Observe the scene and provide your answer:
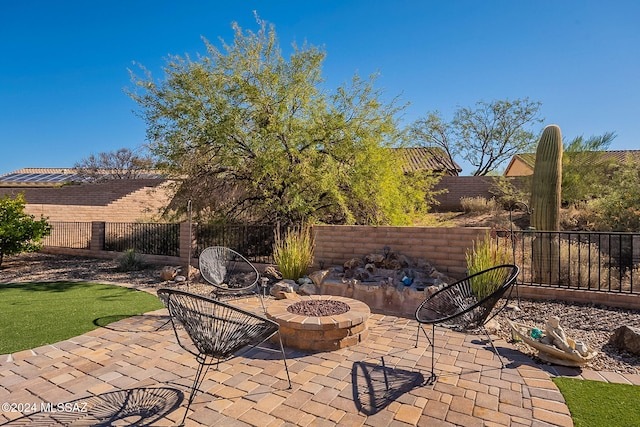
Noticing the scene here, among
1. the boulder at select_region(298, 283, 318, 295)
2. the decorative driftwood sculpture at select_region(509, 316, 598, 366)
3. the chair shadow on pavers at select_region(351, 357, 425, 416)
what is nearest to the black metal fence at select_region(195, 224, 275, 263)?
the boulder at select_region(298, 283, 318, 295)

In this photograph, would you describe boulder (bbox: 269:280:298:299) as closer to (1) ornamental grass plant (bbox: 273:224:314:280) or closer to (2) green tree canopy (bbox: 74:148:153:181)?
(1) ornamental grass plant (bbox: 273:224:314:280)

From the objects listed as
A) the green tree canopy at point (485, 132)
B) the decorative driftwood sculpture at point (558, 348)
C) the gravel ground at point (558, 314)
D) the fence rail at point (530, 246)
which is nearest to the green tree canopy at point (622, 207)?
the fence rail at point (530, 246)

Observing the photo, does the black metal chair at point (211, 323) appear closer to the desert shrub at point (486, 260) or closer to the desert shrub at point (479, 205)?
the desert shrub at point (486, 260)

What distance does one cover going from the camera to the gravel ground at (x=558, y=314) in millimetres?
3289

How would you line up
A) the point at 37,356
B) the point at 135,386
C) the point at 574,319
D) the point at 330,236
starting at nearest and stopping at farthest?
the point at 135,386 < the point at 37,356 < the point at 574,319 < the point at 330,236

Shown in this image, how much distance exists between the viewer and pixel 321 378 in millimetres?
2828

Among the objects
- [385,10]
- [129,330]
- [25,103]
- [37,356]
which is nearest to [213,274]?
[129,330]

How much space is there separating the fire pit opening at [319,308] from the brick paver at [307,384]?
43 centimetres

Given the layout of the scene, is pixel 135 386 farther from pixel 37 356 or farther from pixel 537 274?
pixel 537 274

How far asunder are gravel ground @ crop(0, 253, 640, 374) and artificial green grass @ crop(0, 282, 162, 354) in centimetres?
86

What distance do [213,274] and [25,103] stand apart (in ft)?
53.3

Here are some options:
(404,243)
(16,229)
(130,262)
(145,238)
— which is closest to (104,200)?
(16,229)

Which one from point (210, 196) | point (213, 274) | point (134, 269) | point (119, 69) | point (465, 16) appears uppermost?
point (465, 16)

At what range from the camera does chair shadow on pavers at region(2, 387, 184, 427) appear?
2.21m
